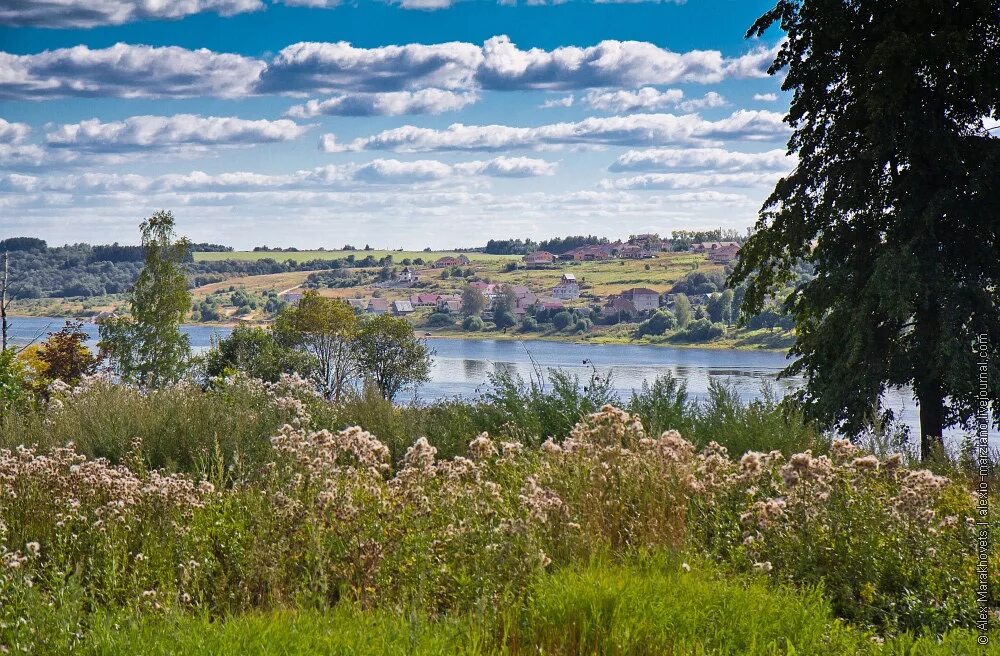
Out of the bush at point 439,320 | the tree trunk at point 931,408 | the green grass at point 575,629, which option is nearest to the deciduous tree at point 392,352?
the tree trunk at point 931,408

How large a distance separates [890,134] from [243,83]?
62.9ft

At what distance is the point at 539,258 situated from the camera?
4306 inches

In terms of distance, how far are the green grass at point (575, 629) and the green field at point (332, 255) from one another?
100986mm

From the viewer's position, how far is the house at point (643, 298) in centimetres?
7325

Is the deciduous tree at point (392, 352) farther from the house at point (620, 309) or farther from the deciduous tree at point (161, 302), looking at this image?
the house at point (620, 309)

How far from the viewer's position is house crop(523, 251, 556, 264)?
108 metres

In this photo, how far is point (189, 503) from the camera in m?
5.02

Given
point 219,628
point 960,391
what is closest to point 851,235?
point 960,391

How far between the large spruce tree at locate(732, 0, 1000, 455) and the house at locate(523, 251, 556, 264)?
94882mm

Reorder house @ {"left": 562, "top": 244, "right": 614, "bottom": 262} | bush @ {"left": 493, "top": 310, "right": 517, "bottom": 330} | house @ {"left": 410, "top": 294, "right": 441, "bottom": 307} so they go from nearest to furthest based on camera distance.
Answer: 1. bush @ {"left": 493, "top": 310, "right": 517, "bottom": 330}
2. house @ {"left": 410, "top": 294, "right": 441, "bottom": 307}
3. house @ {"left": 562, "top": 244, "right": 614, "bottom": 262}

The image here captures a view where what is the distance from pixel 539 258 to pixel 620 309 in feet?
126

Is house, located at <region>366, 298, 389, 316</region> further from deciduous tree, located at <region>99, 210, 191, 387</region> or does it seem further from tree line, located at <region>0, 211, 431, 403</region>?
deciduous tree, located at <region>99, 210, 191, 387</region>

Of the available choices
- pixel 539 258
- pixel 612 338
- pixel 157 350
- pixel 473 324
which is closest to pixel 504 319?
pixel 473 324

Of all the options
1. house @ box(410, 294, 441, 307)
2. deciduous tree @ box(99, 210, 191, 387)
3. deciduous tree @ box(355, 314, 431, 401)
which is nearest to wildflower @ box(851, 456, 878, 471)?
deciduous tree @ box(99, 210, 191, 387)
